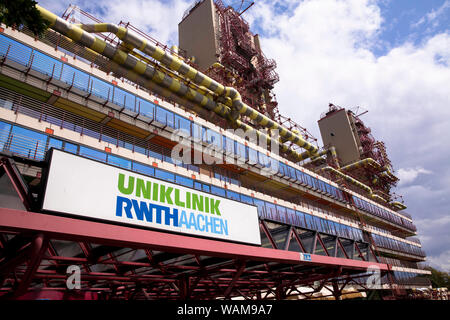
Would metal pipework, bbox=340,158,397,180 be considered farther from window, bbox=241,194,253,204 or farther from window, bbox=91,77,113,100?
window, bbox=91,77,113,100

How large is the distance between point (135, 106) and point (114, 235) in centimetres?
1945

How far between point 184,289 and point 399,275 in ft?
173

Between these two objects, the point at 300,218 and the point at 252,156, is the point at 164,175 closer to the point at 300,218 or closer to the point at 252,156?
the point at 252,156

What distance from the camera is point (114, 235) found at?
736 centimetres

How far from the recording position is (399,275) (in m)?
53.2

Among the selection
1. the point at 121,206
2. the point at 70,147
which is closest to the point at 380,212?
the point at 70,147

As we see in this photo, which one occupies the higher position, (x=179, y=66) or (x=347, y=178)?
(x=179, y=66)

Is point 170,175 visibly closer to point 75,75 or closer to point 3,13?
point 75,75

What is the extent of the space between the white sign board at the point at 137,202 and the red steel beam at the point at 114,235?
0.40m

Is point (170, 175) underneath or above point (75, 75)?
underneath

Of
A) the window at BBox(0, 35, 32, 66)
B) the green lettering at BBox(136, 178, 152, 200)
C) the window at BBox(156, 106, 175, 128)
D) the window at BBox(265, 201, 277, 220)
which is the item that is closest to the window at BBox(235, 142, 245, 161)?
the window at BBox(265, 201, 277, 220)

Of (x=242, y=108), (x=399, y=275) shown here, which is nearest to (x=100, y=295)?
(x=242, y=108)

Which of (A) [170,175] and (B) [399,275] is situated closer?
(A) [170,175]
